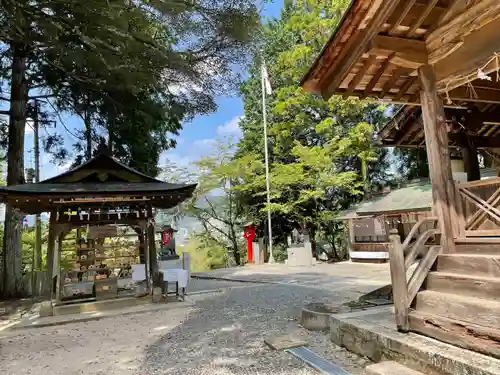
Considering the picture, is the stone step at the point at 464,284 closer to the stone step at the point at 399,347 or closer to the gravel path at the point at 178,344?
the stone step at the point at 399,347

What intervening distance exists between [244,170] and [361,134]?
593cm

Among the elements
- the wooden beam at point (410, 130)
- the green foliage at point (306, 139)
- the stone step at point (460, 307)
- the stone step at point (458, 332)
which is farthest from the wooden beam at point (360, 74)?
the green foliage at point (306, 139)

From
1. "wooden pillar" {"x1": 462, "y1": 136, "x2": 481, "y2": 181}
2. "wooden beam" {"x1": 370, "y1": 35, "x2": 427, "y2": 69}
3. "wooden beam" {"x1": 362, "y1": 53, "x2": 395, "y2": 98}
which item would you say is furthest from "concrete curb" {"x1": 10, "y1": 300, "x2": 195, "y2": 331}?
"wooden beam" {"x1": 370, "y1": 35, "x2": 427, "y2": 69}

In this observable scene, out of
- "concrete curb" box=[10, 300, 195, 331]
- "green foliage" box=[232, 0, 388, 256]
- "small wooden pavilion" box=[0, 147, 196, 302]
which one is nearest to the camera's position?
"concrete curb" box=[10, 300, 195, 331]

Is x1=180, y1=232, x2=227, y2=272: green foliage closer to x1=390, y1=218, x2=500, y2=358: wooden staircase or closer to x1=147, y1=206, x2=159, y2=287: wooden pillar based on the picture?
x1=147, y1=206, x2=159, y2=287: wooden pillar

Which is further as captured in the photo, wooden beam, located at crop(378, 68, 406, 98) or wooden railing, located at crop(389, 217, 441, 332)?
wooden beam, located at crop(378, 68, 406, 98)

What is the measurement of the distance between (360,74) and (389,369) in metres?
3.34

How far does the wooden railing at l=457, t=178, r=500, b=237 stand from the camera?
3651mm

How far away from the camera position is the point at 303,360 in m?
3.87

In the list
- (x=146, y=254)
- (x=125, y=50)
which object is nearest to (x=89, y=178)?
(x=146, y=254)

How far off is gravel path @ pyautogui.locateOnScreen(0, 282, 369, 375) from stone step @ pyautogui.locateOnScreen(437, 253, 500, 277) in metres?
1.30

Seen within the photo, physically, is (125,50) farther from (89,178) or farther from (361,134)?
(361,134)

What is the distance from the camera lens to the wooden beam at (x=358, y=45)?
12.4 feet

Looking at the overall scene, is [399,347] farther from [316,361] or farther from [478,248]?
[478,248]
